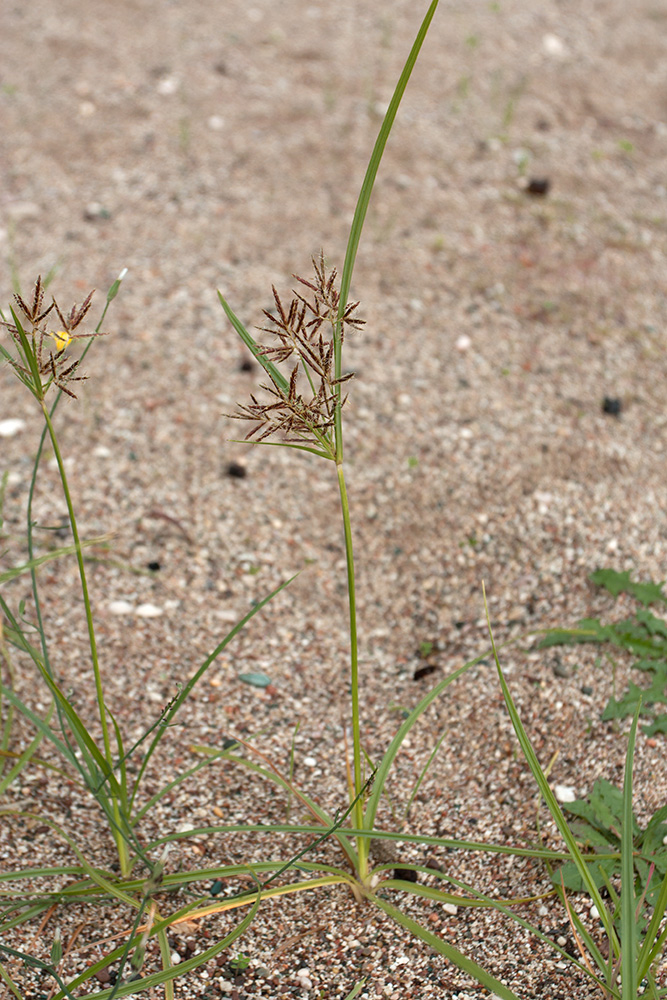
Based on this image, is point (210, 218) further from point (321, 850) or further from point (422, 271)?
point (321, 850)

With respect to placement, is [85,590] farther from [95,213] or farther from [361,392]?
[95,213]

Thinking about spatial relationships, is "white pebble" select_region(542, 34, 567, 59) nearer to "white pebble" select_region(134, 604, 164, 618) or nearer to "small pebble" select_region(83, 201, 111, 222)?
"small pebble" select_region(83, 201, 111, 222)

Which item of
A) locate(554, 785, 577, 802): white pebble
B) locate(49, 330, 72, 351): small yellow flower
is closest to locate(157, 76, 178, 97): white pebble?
locate(49, 330, 72, 351): small yellow flower

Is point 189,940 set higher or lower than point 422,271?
lower

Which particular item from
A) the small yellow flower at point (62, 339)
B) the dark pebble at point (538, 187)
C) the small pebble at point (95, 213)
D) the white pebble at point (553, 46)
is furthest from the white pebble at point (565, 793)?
the white pebble at point (553, 46)

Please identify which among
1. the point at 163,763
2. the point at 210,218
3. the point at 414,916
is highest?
the point at 210,218

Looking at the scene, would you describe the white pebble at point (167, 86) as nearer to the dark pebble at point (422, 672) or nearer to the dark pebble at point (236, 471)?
the dark pebble at point (236, 471)

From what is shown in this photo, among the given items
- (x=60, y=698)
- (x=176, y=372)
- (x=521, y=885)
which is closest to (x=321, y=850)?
(x=521, y=885)
